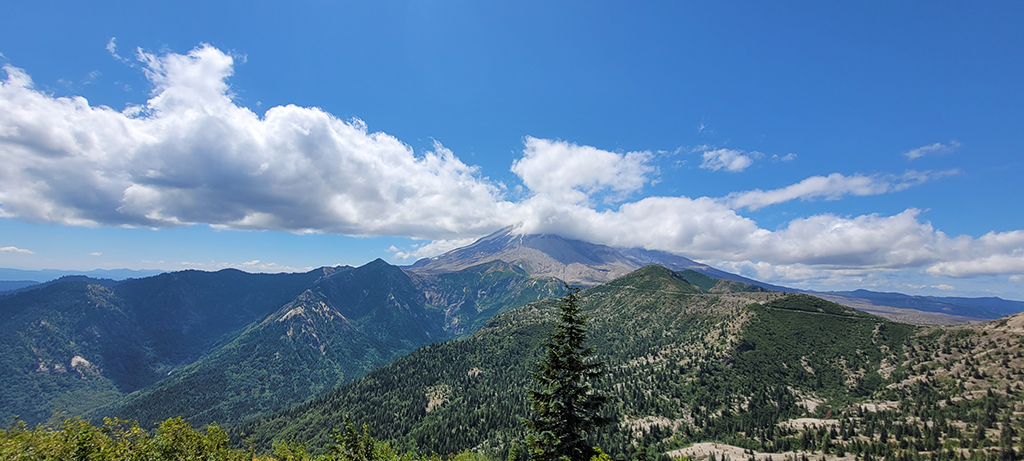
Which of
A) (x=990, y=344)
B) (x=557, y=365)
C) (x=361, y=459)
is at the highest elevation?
(x=557, y=365)

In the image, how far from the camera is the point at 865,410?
164 m

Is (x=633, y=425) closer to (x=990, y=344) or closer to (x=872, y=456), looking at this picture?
(x=872, y=456)

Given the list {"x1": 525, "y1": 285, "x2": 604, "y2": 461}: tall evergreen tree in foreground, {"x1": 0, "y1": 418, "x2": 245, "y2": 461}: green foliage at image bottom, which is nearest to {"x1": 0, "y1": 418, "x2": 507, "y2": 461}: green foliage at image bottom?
{"x1": 0, "y1": 418, "x2": 245, "y2": 461}: green foliage at image bottom

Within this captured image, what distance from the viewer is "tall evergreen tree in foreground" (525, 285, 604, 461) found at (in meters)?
25.2

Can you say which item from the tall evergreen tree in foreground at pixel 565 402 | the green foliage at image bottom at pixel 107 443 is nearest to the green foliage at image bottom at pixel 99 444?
the green foliage at image bottom at pixel 107 443

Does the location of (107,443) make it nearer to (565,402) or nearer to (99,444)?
(99,444)

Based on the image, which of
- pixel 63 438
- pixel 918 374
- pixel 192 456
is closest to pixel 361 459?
pixel 192 456

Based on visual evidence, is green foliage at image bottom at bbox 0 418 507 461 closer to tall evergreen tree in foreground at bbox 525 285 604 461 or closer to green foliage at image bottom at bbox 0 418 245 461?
green foliage at image bottom at bbox 0 418 245 461

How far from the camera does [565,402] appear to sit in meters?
25.5

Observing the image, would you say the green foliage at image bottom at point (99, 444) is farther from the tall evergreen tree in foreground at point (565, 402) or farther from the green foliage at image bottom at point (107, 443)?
the tall evergreen tree in foreground at point (565, 402)

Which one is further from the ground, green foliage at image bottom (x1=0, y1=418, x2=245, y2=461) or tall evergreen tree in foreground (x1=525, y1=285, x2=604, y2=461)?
tall evergreen tree in foreground (x1=525, y1=285, x2=604, y2=461)

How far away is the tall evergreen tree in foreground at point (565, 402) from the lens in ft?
82.8

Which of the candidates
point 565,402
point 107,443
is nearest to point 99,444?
point 107,443

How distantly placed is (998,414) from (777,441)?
236 ft
